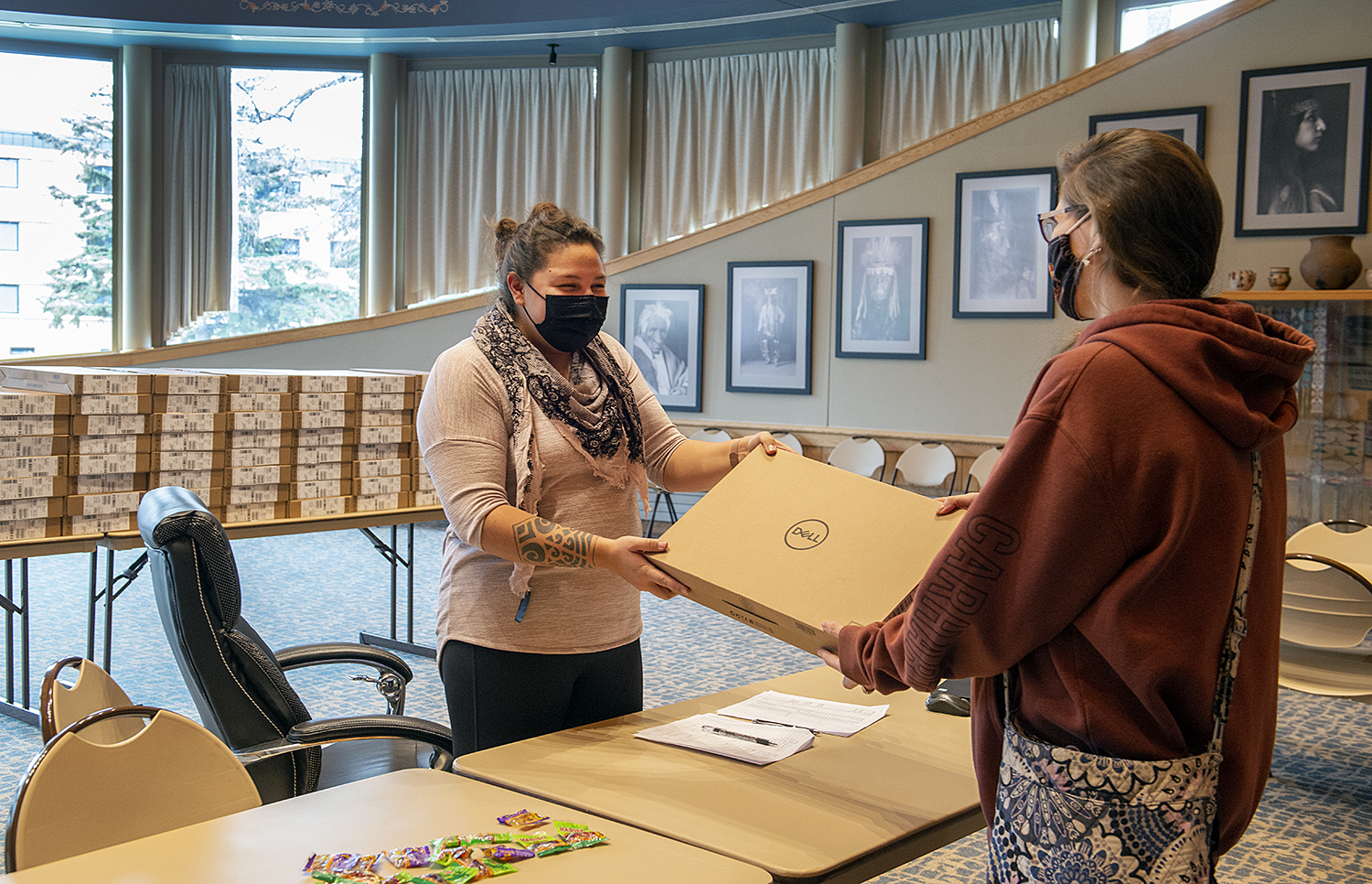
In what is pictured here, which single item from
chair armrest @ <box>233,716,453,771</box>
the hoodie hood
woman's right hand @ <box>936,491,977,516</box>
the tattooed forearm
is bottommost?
chair armrest @ <box>233,716,453,771</box>

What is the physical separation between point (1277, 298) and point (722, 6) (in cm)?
488

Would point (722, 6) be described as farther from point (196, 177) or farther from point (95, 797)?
point (95, 797)

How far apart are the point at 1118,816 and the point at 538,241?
1516mm

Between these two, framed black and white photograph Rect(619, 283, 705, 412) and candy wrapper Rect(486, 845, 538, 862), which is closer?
candy wrapper Rect(486, 845, 538, 862)

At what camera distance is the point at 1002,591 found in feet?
3.89

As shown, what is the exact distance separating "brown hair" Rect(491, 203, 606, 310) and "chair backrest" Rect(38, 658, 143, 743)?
1022 mm

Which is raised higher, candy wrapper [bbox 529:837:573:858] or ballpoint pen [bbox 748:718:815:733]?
candy wrapper [bbox 529:837:573:858]

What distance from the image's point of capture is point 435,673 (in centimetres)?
504

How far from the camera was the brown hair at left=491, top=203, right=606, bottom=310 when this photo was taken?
2199 mm

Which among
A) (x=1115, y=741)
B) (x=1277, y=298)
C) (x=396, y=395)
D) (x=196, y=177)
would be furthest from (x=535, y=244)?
(x=196, y=177)

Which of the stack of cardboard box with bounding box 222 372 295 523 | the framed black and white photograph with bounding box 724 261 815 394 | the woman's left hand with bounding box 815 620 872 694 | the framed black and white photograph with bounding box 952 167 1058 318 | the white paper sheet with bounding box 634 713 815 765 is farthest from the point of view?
the framed black and white photograph with bounding box 724 261 815 394

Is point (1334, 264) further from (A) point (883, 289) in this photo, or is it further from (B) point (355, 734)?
(B) point (355, 734)

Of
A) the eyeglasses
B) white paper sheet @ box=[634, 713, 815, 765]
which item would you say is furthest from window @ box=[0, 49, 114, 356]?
the eyeglasses

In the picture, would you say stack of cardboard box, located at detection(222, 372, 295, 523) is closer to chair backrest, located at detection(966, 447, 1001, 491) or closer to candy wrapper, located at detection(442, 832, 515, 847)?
candy wrapper, located at detection(442, 832, 515, 847)
